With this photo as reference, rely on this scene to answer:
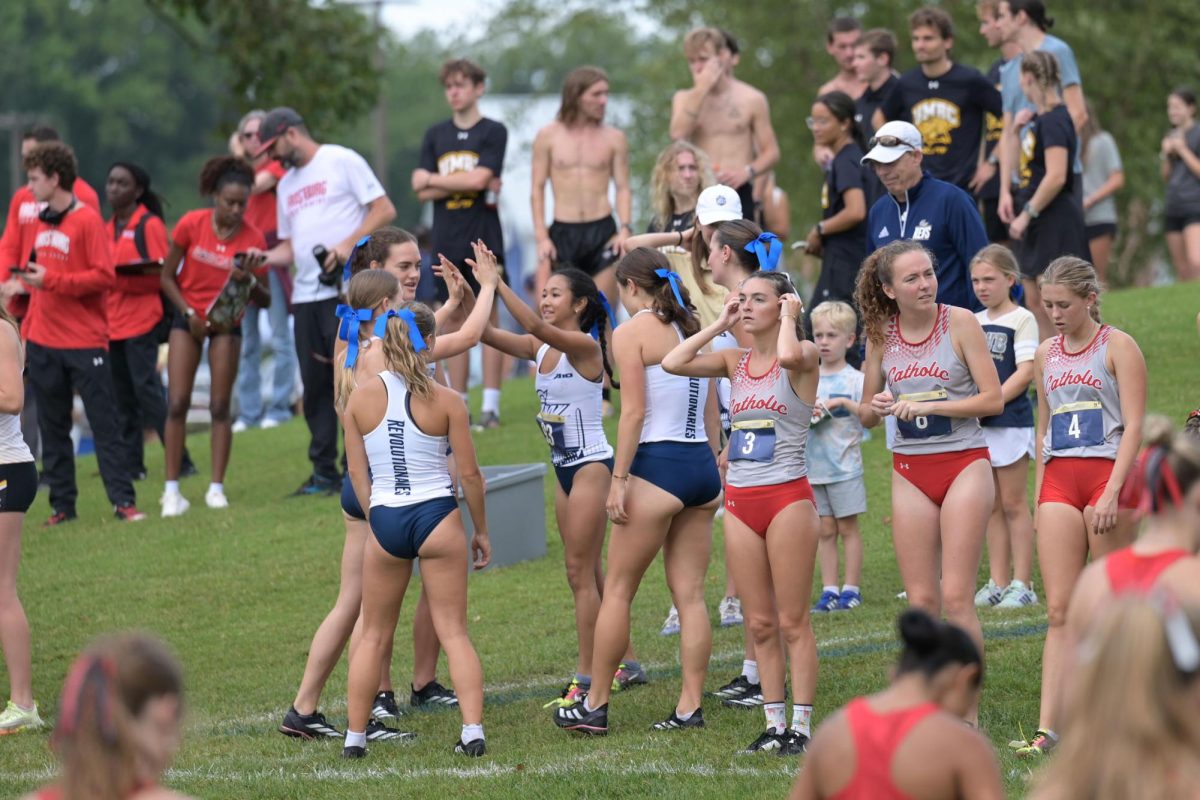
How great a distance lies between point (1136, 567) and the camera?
171 inches

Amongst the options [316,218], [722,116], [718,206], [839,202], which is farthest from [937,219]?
[316,218]

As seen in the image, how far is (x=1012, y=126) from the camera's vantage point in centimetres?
1118

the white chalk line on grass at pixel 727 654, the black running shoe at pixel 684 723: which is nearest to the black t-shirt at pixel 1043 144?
the white chalk line on grass at pixel 727 654

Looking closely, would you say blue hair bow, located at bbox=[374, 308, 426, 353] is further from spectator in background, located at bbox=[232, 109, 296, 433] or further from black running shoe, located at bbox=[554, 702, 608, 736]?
spectator in background, located at bbox=[232, 109, 296, 433]

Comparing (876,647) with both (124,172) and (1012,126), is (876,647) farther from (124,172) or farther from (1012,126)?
(124,172)

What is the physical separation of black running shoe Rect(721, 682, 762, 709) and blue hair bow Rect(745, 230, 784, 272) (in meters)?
1.94

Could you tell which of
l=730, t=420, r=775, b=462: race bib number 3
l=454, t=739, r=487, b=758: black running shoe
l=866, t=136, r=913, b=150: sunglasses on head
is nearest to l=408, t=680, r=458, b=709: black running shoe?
l=454, t=739, r=487, b=758: black running shoe

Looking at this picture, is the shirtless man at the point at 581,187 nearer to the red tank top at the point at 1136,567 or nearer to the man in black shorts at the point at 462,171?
the man in black shorts at the point at 462,171

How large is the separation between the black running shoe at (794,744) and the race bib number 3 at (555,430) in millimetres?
1840

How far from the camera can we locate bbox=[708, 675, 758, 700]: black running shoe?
770 cm

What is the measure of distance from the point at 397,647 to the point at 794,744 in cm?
343

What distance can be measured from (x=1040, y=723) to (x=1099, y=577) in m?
2.41

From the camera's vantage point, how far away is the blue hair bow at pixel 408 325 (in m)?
6.88

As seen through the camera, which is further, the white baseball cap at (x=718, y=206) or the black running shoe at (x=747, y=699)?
the white baseball cap at (x=718, y=206)
